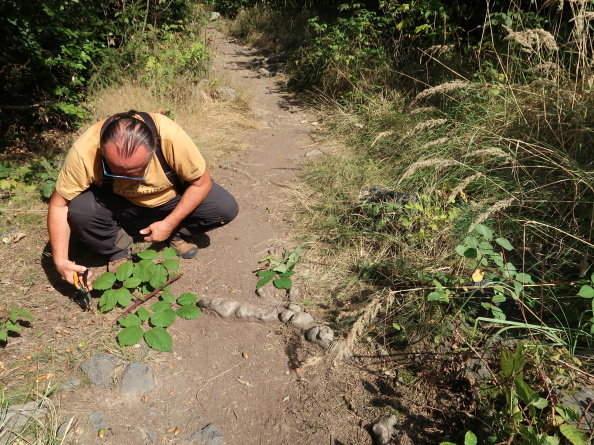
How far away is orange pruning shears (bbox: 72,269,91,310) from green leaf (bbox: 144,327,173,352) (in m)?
0.44

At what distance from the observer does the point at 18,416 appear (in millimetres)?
1837

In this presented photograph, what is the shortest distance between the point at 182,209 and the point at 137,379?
1.07 meters

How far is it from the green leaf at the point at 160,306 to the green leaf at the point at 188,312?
8 cm

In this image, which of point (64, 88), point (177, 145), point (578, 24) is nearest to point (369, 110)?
point (578, 24)

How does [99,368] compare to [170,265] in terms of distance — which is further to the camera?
[170,265]

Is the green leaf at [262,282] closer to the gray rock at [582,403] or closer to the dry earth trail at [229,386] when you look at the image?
the dry earth trail at [229,386]

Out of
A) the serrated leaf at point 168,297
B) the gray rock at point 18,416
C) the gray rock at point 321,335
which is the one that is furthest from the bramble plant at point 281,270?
the gray rock at point 18,416

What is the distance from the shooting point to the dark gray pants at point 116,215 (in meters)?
2.60

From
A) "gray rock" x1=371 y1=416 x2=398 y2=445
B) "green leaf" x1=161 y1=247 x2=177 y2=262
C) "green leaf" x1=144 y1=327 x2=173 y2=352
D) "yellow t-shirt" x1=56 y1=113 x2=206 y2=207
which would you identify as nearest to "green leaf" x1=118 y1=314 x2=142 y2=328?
"green leaf" x1=144 y1=327 x2=173 y2=352

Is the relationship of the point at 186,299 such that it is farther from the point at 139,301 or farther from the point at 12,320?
the point at 12,320

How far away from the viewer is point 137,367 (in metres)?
2.23

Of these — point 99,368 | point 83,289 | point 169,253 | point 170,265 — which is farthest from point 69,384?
point 169,253

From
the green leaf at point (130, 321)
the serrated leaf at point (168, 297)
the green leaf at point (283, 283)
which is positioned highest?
the green leaf at point (130, 321)

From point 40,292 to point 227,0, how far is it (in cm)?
977
